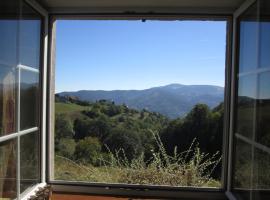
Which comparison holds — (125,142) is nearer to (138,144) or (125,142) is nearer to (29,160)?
(138,144)

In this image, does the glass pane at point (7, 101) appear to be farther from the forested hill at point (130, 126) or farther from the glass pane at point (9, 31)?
the forested hill at point (130, 126)

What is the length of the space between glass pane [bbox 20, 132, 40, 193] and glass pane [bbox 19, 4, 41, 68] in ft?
2.61

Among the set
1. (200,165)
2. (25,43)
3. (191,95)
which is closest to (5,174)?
(25,43)

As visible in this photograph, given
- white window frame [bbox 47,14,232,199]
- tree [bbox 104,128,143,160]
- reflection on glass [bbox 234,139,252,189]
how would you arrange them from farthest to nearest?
1. tree [bbox 104,128,143,160]
2. white window frame [bbox 47,14,232,199]
3. reflection on glass [bbox 234,139,252,189]

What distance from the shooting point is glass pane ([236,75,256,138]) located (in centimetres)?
319

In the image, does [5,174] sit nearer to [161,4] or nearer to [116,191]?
[116,191]

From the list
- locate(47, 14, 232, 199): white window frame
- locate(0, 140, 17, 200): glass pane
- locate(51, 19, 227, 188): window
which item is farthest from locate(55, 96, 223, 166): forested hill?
locate(0, 140, 17, 200): glass pane

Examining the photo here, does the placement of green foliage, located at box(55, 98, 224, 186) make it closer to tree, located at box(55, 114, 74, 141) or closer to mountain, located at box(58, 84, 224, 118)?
tree, located at box(55, 114, 74, 141)

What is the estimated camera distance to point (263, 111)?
111 inches

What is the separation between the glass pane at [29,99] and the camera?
3.36 m

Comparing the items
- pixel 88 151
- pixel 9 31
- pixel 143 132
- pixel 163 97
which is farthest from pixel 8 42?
pixel 163 97

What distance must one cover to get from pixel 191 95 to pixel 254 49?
8.52 ft

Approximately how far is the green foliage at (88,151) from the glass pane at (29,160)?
1.32 m

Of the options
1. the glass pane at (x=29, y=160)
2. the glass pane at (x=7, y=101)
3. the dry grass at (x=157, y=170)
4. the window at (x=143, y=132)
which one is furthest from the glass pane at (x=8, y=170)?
the dry grass at (x=157, y=170)
